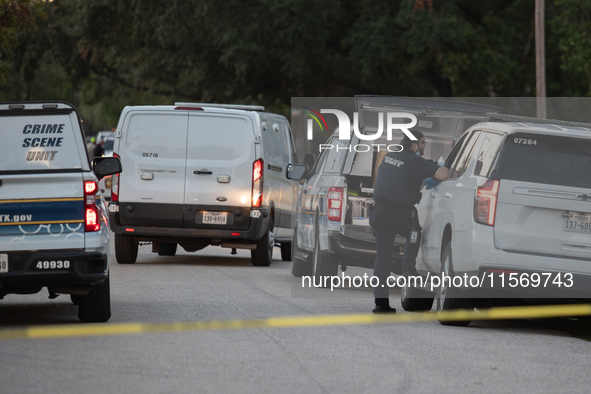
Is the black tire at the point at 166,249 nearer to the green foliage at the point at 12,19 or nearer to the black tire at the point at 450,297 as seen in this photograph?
the green foliage at the point at 12,19

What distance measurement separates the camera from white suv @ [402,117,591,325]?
9.11m

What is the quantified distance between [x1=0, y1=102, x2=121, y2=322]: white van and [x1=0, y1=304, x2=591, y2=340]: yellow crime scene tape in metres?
0.37

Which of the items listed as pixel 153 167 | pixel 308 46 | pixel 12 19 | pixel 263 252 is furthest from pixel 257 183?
pixel 308 46

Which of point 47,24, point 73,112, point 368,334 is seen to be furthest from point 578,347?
point 47,24

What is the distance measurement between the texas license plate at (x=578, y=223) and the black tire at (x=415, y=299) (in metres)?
2.17

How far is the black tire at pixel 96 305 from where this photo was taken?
9.45 metres

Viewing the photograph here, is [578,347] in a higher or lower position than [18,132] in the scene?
lower

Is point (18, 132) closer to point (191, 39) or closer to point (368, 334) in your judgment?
point (368, 334)

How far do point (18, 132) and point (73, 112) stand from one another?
1.67 ft

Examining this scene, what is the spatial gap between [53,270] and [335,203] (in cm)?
436

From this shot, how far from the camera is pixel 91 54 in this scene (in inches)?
1548

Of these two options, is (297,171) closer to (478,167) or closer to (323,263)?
(323,263)

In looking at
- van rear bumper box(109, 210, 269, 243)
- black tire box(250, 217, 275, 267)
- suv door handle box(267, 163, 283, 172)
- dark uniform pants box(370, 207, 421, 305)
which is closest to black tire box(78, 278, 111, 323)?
dark uniform pants box(370, 207, 421, 305)

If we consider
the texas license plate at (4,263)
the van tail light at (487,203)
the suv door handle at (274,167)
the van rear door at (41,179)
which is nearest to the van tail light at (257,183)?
the suv door handle at (274,167)
